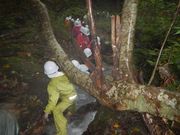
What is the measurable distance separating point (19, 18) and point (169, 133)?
9.58m

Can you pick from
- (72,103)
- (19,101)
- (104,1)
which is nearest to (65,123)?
(72,103)

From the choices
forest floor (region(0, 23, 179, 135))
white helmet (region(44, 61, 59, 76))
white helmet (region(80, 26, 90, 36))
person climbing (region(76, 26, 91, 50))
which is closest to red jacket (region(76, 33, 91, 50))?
person climbing (region(76, 26, 91, 50))

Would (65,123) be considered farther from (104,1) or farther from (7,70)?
(104,1)

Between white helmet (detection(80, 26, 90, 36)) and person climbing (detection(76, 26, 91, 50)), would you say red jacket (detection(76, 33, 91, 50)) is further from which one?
white helmet (detection(80, 26, 90, 36))

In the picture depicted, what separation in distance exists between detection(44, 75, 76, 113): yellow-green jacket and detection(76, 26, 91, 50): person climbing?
280 centimetres

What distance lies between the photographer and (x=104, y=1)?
48.8 feet

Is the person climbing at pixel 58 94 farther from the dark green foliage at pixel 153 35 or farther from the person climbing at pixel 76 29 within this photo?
the person climbing at pixel 76 29

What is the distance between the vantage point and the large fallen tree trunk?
428cm

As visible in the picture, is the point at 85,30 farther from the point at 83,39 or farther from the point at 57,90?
the point at 57,90

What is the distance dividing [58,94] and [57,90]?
0.10 m

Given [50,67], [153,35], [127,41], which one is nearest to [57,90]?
[50,67]

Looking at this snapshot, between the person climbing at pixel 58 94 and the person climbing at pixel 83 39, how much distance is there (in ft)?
9.20

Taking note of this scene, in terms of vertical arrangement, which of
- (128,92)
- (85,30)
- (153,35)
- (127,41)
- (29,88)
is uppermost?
(127,41)

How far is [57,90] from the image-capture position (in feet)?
18.6
